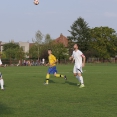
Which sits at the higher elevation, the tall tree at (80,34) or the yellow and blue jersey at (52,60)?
the tall tree at (80,34)

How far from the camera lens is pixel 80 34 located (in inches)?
4178

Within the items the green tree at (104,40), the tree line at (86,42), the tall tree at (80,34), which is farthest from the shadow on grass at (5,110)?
the tall tree at (80,34)

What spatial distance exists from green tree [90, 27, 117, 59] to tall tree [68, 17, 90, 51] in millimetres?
3527

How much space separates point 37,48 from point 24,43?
155 feet

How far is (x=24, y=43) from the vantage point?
5679 inches

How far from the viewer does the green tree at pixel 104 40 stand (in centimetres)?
9756

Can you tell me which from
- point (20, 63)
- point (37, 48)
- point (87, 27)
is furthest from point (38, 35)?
point (20, 63)

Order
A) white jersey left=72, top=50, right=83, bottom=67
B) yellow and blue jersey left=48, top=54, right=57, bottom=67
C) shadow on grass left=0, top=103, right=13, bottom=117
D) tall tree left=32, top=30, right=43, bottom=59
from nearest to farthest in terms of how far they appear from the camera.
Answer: shadow on grass left=0, top=103, right=13, bottom=117, white jersey left=72, top=50, right=83, bottom=67, yellow and blue jersey left=48, top=54, right=57, bottom=67, tall tree left=32, top=30, right=43, bottom=59

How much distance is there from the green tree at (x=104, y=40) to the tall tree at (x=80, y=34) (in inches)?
139

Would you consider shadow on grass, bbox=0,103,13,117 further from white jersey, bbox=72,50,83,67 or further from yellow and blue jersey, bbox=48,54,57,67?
yellow and blue jersey, bbox=48,54,57,67

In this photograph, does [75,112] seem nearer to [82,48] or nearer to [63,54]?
[63,54]

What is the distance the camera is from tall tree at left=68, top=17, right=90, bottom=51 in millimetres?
103875

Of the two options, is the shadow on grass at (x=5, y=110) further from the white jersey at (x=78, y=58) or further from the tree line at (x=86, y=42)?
the tree line at (x=86, y=42)

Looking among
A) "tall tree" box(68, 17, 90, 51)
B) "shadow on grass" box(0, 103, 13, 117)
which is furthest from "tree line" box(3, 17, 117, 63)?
"shadow on grass" box(0, 103, 13, 117)
